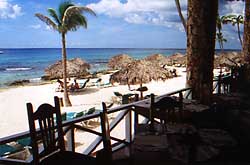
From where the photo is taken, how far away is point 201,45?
3865mm

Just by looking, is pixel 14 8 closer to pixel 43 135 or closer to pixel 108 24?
pixel 108 24

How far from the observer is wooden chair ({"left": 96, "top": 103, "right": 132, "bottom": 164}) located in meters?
1.65

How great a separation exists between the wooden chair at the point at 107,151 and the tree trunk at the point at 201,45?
1.54 m

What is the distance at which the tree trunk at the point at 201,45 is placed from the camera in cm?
379

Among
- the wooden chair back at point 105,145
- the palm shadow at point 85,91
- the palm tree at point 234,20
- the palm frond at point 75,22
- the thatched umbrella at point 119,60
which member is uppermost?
the palm tree at point 234,20

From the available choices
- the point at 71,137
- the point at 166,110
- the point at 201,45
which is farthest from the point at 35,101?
the point at 166,110

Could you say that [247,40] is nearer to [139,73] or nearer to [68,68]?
[139,73]

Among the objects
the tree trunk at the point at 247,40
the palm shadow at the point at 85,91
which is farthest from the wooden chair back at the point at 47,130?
the palm shadow at the point at 85,91

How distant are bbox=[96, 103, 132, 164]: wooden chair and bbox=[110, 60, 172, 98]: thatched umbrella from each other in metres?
7.86

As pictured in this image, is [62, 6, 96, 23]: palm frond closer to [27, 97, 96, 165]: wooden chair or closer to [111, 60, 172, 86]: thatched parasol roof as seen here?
[111, 60, 172, 86]: thatched parasol roof

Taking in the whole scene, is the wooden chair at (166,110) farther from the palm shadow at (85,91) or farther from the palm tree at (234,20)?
the palm tree at (234,20)

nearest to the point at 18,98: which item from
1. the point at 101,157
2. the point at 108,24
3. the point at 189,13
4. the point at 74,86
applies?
the point at 74,86

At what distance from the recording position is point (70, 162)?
81.0 inches

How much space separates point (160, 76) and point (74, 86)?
581 centimetres
